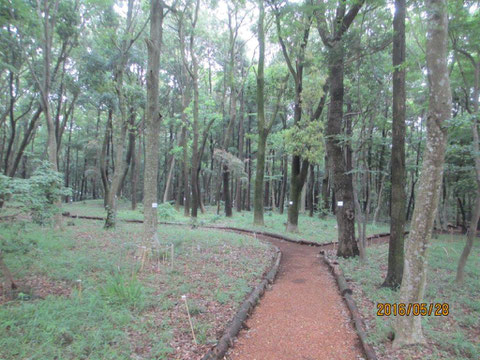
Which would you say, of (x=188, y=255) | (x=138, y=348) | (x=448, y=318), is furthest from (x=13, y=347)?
(x=448, y=318)

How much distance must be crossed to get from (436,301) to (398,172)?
2.53 meters

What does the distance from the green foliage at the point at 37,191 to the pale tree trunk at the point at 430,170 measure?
5507 mm

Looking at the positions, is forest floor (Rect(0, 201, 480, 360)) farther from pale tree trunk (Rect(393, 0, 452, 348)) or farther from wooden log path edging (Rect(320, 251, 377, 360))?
pale tree trunk (Rect(393, 0, 452, 348))

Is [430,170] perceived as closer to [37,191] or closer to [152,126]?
[37,191]

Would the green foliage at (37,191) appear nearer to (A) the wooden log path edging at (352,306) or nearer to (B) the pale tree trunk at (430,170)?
(A) the wooden log path edging at (352,306)

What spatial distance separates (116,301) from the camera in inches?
173

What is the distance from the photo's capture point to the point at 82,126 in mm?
31531

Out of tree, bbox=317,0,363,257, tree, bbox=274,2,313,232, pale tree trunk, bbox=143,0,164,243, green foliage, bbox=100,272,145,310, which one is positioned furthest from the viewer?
tree, bbox=274,2,313,232

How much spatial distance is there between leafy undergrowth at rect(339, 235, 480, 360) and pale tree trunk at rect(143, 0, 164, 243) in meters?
5.21

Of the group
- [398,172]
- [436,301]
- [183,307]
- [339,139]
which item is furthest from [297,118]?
[183,307]

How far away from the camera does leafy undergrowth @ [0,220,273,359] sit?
130 inches

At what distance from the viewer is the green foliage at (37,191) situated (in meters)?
4.04
